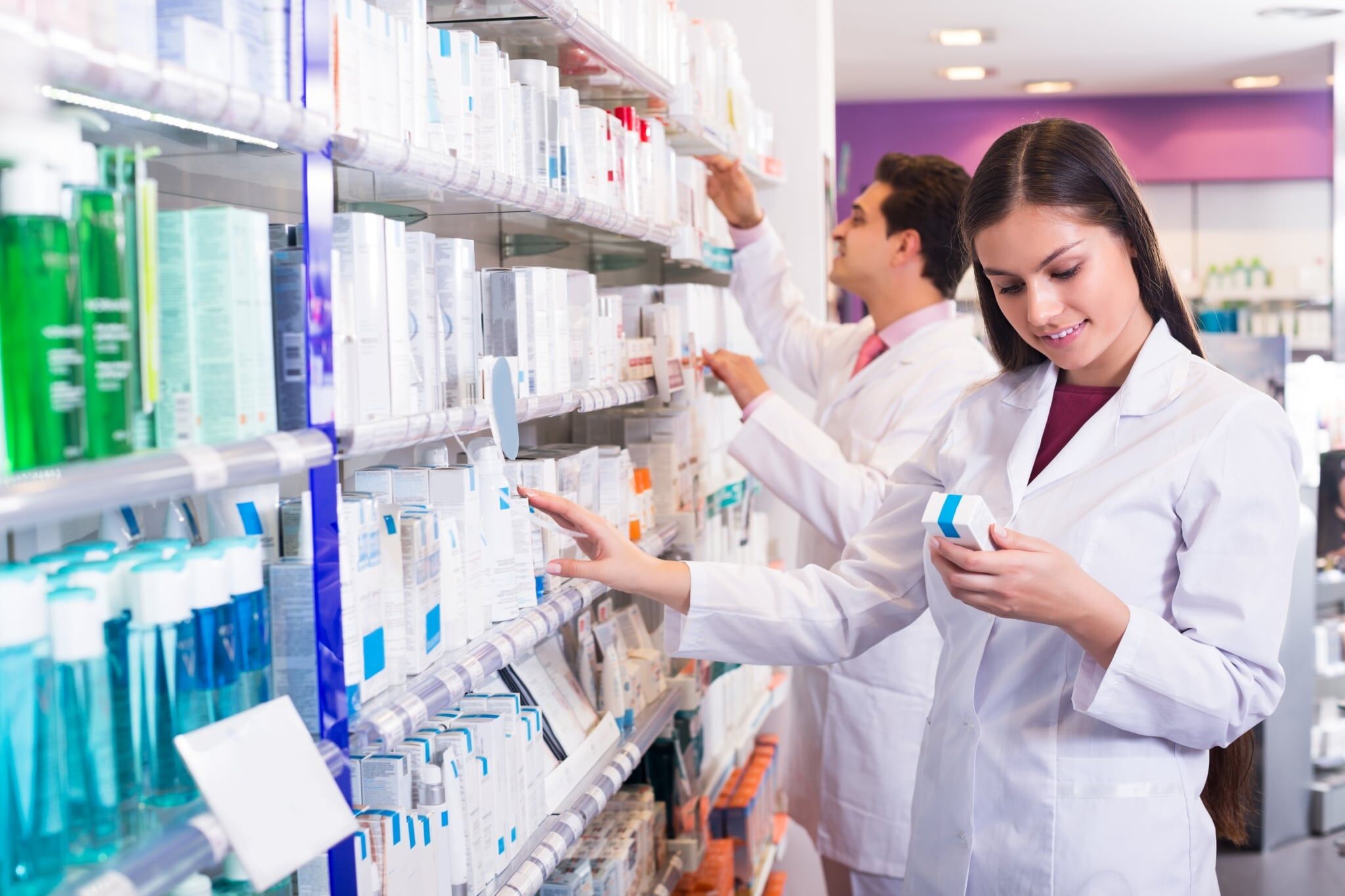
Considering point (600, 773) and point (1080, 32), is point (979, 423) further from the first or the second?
point (1080, 32)

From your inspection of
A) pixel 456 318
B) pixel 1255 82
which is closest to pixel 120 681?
pixel 456 318

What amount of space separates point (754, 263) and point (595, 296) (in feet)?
4.36

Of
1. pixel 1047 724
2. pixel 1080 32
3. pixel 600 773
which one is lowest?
pixel 600 773

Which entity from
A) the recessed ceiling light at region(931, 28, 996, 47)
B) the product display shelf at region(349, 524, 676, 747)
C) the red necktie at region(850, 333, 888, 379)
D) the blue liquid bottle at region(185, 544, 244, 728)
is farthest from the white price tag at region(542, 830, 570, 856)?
the recessed ceiling light at region(931, 28, 996, 47)

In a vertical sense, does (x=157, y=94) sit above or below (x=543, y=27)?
below

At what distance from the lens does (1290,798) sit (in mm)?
4984

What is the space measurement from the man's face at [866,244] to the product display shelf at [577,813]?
1.25m

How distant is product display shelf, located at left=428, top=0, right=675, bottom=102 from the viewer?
2.08m

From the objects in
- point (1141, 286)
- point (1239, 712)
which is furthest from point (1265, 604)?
point (1141, 286)

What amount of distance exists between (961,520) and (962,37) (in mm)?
7206

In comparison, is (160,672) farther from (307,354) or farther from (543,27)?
(543,27)

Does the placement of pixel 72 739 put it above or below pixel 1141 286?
below

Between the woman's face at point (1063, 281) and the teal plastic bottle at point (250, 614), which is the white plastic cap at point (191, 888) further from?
the woman's face at point (1063, 281)

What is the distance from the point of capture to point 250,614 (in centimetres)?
130
